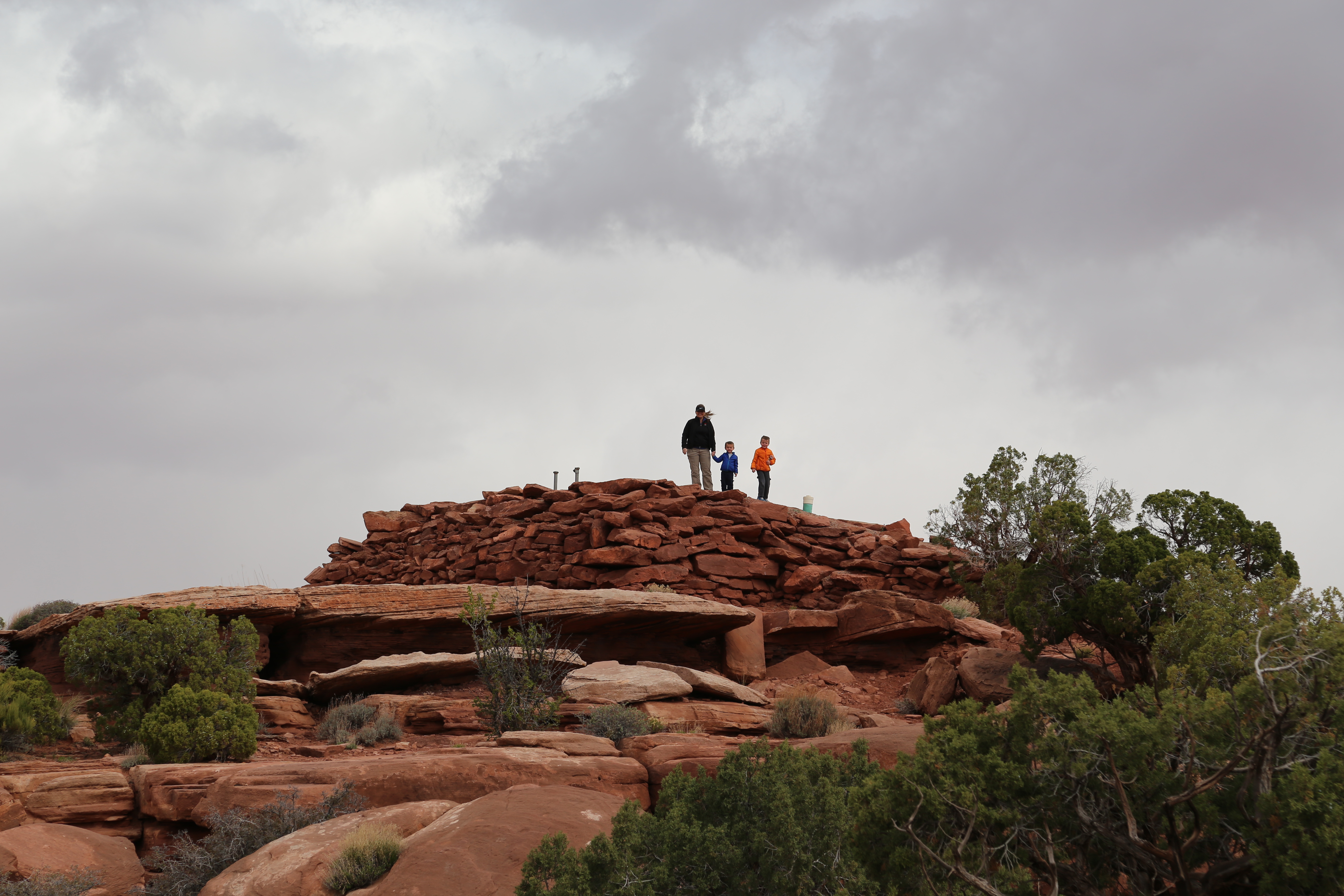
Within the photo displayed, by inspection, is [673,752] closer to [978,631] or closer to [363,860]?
[363,860]

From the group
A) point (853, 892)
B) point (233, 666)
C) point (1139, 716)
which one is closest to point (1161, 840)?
point (1139, 716)

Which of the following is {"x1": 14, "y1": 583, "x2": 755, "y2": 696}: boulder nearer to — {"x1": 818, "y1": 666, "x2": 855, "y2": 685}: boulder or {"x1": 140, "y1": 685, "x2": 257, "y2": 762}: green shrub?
{"x1": 818, "y1": 666, "x2": 855, "y2": 685}: boulder

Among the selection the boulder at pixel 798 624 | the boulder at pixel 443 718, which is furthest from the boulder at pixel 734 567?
the boulder at pixel 443 718

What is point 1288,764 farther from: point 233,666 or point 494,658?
point 233,666

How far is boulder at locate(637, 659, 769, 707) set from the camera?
15.6m

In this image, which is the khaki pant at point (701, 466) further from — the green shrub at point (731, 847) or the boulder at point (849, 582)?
the green shrub at point (731, 847)

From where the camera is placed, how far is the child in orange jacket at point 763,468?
25.7 metres

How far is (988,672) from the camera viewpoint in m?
15.4

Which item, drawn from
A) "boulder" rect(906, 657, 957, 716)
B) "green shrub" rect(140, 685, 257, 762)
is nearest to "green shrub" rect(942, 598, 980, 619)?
"boulder" rect(906, 657, 957, 716)

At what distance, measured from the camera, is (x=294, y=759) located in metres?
12.2

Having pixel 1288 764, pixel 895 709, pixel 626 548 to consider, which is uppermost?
pixel 626 548

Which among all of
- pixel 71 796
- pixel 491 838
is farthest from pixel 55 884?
pixel 491 838

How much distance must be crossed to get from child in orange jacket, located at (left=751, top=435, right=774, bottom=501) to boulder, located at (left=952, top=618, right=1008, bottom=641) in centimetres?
750

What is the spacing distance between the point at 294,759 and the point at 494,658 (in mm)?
3172
